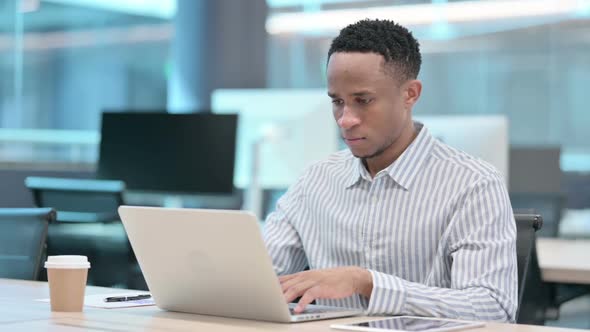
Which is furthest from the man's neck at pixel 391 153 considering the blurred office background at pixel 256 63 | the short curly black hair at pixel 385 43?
the blurred office background at pixel 256 63

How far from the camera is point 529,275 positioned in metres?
2.38

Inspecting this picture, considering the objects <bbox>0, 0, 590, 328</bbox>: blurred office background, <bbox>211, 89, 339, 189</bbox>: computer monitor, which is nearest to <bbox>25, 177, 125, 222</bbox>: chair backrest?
<bbox>211, 89, 339, 189</bbox>: computer monitor

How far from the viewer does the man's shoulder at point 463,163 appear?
1.94m

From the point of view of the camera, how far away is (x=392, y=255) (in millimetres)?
1978

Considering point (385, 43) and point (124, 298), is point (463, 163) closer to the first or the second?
point (385, 43)

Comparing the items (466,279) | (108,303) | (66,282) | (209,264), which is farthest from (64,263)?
(466,279)

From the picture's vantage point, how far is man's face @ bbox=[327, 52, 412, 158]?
1.92m

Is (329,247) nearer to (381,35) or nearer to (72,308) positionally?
(381,35)

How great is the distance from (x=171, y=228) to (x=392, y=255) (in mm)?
568

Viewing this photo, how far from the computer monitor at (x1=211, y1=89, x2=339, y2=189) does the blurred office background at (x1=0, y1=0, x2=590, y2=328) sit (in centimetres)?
→ 112

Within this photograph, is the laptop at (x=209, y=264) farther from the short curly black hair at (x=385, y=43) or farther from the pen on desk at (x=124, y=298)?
the short curly black hair at (x=385, y=43)

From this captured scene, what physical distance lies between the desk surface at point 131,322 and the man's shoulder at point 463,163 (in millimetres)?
427

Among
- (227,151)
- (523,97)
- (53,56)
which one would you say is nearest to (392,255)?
(227,151)

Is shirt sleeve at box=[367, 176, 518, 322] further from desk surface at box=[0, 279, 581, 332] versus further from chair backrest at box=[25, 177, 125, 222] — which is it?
chair backrest at box=[25, 177, 125, 222]
